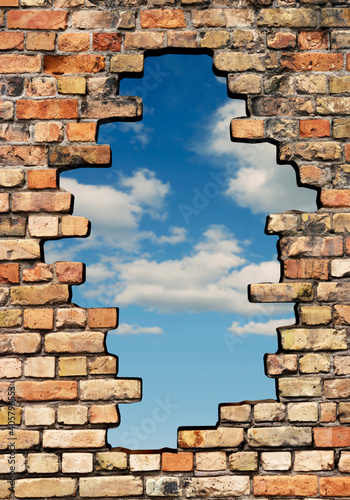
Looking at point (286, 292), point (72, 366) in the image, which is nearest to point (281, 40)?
point (286, 292)

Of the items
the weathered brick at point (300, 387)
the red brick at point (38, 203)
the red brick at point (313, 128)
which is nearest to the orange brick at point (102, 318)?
the red brick at point (38, 203)

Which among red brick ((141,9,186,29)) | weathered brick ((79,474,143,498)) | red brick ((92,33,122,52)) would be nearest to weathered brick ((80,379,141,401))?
weathered brick ((79,474,143,498))

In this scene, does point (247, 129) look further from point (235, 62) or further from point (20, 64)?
point (20, 64)

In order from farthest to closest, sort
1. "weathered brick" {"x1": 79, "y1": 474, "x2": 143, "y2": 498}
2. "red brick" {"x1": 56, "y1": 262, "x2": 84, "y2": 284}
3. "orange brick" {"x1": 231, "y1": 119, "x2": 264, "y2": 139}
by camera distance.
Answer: "orange brick" {"x1": 231, "y1": 119, "x2": 264, "y2": 139}, "red brick" {"x1": 56, "y1": 262, "x2": 84, "y2": 284}, "weathered brick" {"x1": 79, "y1": 474, "x2": 143, "y2": 498}

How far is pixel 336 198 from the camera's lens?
2.59 m

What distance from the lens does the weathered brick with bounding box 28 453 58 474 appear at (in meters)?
2.39

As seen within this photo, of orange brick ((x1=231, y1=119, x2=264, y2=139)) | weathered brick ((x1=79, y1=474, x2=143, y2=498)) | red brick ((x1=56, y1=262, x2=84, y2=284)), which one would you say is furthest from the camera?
orange brick ((x1=231, y1=119, x2=264, y2=139))

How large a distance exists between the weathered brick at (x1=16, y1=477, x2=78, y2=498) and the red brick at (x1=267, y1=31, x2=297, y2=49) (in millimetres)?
2450

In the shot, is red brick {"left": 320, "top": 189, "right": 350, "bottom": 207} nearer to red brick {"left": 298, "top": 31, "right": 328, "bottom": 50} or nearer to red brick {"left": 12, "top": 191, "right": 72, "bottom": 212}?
red brick {"left": 298, "top": 31, "right": 328, "bottom": 50}

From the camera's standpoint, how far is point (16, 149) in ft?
8.46

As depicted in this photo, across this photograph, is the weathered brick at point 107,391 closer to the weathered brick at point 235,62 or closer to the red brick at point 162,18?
the weathered brick at point 235,62

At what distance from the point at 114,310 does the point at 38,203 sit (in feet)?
2.21

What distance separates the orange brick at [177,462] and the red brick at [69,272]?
0.96 m

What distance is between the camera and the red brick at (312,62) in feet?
8.74
